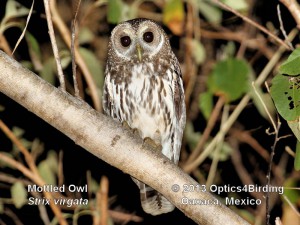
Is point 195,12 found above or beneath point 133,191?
above

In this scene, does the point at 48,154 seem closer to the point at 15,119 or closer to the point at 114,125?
the point at 15,119

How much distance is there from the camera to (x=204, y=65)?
3.97 m

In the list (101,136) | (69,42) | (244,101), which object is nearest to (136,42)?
(69,42)

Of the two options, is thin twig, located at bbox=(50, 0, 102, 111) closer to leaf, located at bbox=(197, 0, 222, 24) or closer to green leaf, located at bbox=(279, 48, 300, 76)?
leaf, located at bbox=(197, 0, 222, 24)

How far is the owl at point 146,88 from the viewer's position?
9.23ft

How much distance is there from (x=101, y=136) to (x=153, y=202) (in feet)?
3.78

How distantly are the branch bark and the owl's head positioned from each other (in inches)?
47.2

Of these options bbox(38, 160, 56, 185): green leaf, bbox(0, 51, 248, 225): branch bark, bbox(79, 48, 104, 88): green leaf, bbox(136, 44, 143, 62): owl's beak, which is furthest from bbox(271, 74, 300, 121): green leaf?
bbox(38, 160, 56, 185): green leaf

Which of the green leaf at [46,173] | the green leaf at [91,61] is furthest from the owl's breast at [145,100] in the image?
the green leaf at [46,173]

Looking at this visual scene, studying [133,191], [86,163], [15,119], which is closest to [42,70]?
[15,119]

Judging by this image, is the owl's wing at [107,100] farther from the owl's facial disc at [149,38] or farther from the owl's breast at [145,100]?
the owl's facial disc at [149,38]

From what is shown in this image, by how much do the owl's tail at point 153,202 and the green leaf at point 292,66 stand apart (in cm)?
123

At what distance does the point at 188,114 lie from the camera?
378 centimetres

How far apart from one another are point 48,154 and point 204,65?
137 centimetres
